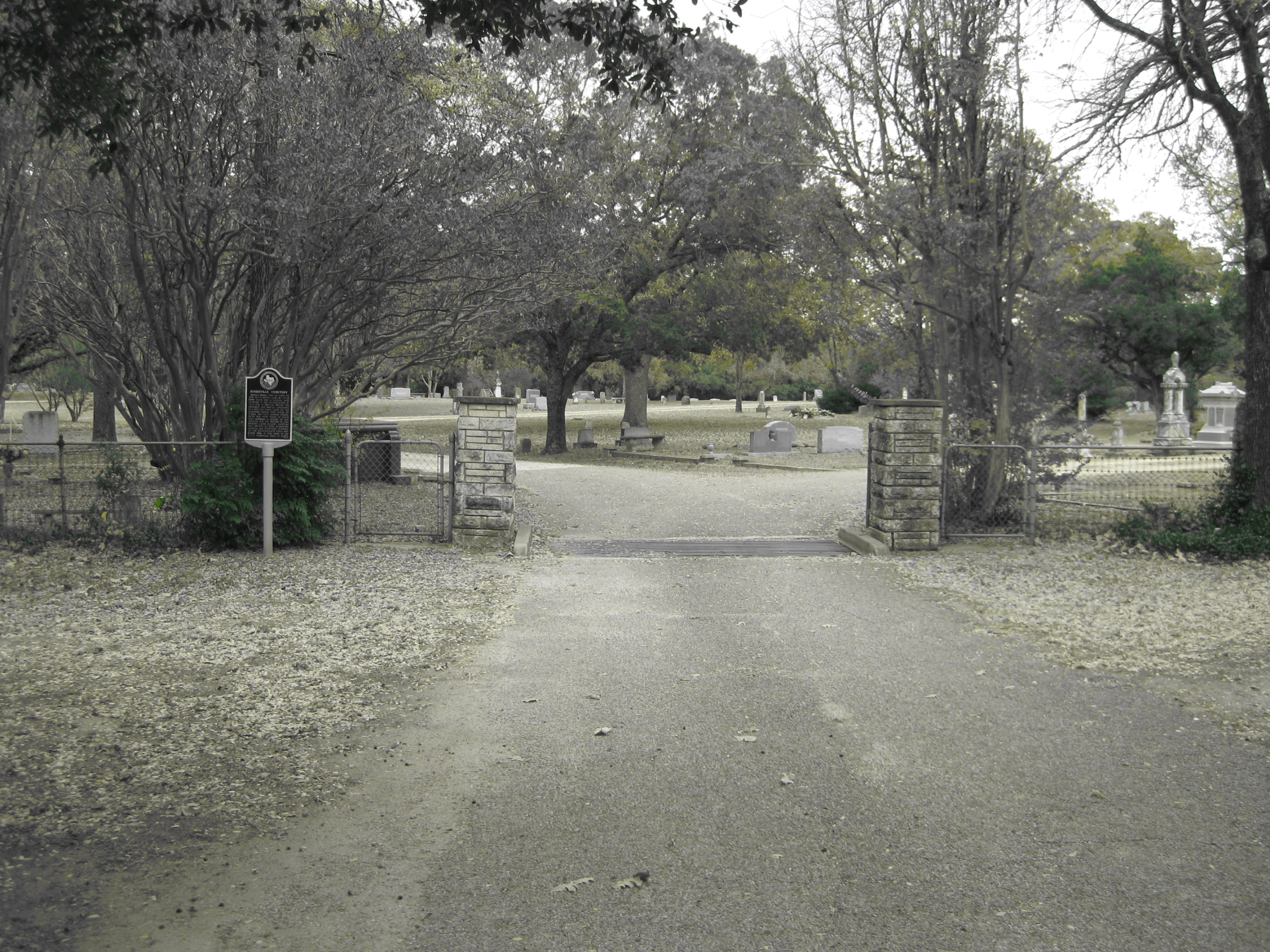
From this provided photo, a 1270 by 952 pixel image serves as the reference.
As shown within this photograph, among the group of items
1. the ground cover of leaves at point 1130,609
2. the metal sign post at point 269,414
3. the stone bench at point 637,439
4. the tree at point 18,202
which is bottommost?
the ground cover of leaves at point 1130,609

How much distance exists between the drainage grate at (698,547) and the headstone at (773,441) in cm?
1507

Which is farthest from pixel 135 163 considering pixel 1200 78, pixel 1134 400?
pixel 1134 400

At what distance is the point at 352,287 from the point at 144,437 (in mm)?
5220

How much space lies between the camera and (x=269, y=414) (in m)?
10.6

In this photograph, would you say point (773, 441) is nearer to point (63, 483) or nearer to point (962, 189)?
point (962, 189)

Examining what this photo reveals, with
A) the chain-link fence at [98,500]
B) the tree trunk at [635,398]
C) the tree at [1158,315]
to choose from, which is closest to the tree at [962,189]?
the chain-link fence at [98,500]

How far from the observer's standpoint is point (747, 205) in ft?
78.1

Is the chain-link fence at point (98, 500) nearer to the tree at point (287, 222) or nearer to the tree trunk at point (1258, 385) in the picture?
the tree at point (287, 222)

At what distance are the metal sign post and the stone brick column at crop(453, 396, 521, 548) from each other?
1843 millimetres

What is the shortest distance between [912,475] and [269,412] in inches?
277

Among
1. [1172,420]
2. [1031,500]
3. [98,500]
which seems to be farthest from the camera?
[1172,420]

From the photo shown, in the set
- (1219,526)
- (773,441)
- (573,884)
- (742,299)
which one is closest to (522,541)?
(1219,526)

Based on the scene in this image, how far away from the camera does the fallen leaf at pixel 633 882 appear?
3.76 meters

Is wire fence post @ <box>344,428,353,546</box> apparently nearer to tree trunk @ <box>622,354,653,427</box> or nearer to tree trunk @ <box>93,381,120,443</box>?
tree trunk @ <box>93,381,120,443</box>
